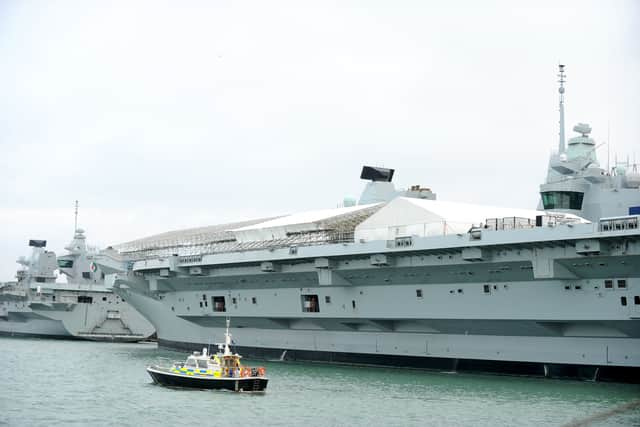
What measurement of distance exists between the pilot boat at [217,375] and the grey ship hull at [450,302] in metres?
6.98

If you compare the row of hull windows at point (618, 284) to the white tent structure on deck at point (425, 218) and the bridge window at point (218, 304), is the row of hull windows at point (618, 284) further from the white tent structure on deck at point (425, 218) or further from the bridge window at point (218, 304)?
the bridge window at point (218, 304)

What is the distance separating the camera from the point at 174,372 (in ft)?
81.8

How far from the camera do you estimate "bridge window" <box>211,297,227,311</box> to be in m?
37.7

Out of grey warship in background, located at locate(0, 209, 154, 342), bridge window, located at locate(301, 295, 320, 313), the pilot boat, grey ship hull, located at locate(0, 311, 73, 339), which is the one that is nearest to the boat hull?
the pilot boat

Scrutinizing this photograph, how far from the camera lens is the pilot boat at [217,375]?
23891 millimetres

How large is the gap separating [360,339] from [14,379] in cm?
1203

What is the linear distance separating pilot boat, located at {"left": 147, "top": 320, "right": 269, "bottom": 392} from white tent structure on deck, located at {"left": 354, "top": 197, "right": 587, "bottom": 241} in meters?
8.10

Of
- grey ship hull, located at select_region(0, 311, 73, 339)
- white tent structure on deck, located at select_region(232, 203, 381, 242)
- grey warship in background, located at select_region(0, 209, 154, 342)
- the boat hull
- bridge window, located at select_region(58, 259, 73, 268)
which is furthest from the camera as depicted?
bridge window, located at select_region(58, 259, 73, 268)

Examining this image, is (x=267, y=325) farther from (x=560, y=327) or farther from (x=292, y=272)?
(x=560, y=327)

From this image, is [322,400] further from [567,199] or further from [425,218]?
[567,199]

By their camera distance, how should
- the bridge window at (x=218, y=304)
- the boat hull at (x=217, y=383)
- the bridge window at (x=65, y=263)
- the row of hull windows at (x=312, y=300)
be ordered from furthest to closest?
the bridge window at (x=65, y=263) < the bridge window at (x=218, y=304) < the row of hull windows at (x=312, y=300) < the boat hull at (x=217, y=383)

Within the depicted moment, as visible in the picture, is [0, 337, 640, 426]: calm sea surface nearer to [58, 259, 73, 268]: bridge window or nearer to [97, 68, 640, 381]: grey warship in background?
[97, 68, 640, 381]: grey warship in background

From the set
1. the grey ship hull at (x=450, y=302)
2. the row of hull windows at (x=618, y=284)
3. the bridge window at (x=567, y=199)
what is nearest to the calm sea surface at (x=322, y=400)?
the grey ship hull at (x=450, y=302)

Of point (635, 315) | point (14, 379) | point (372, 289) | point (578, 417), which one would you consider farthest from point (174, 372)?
point (635, 315)
